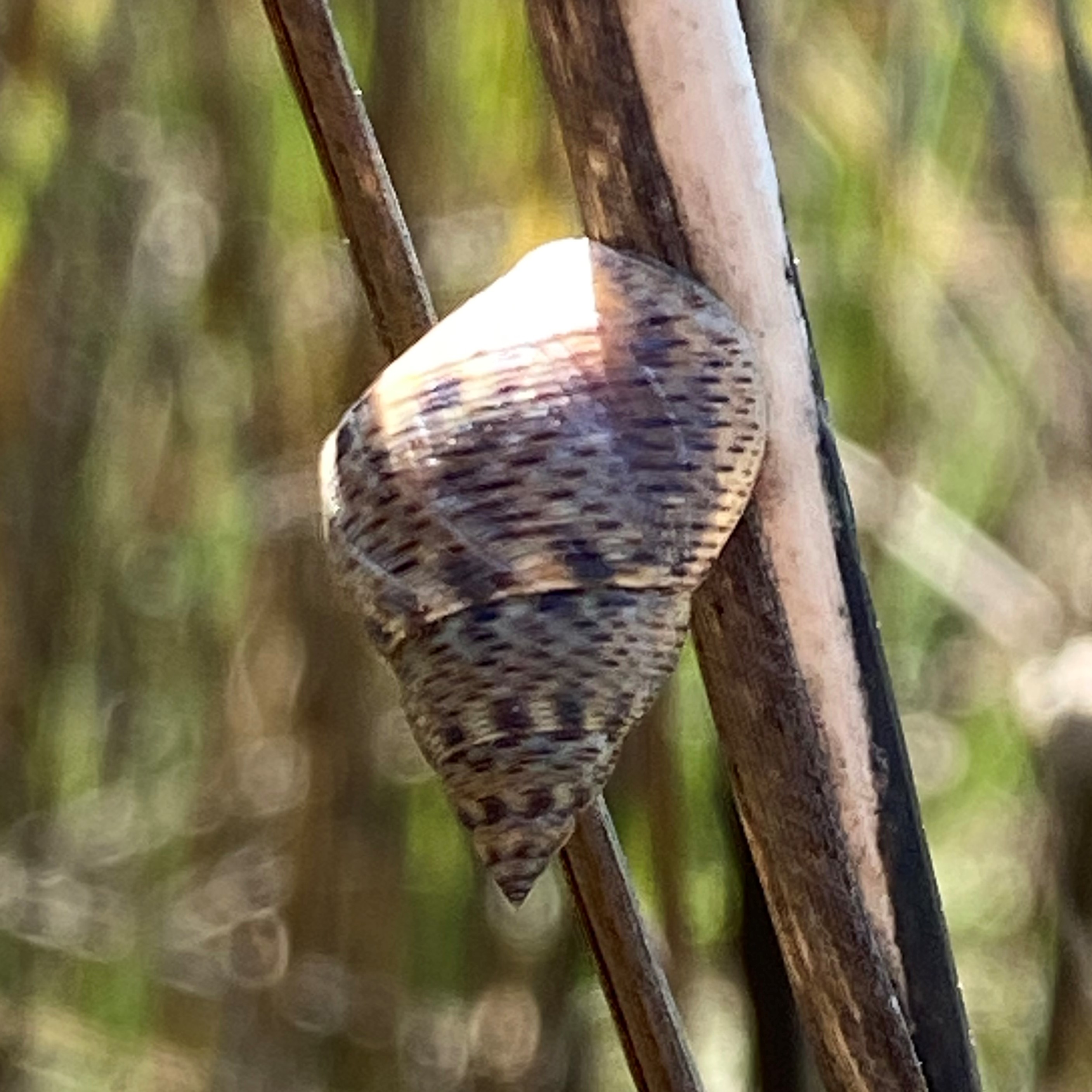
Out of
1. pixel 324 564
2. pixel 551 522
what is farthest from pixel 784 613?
pixel 324 564

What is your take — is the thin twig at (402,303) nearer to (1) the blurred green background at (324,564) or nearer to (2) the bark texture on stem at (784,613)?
(2) the bark texture on stem at (784,613)

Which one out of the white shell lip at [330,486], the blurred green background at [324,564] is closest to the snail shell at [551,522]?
the white shell lip at [330,486]

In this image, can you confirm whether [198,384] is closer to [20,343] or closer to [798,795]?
[20,343]

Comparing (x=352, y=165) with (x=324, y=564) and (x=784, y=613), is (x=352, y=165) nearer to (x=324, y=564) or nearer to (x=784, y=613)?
(x=784, y=613)

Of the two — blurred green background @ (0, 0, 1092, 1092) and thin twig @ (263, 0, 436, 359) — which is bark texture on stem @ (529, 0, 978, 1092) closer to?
thin twig @ (263, 0, 436, 359)

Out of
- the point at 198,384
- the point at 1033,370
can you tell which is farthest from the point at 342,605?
the point at 1033,370
